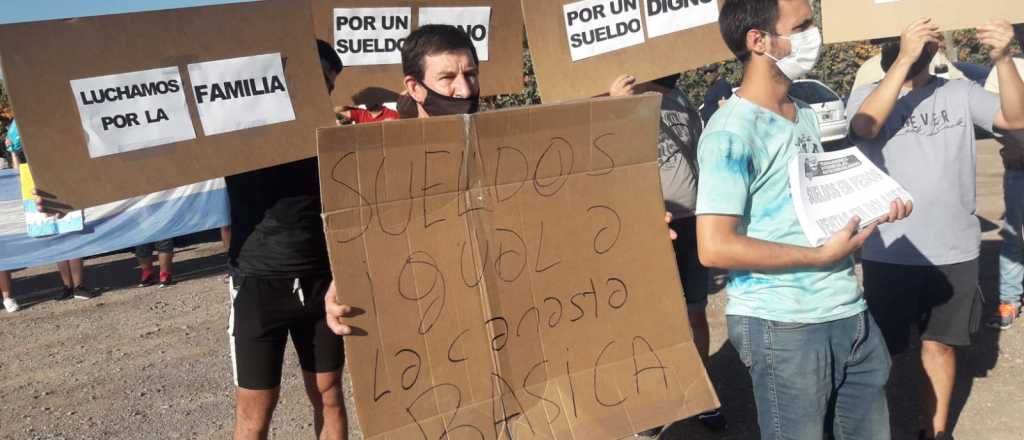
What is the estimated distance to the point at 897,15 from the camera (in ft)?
10.9

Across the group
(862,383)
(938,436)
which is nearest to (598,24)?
(862,383)

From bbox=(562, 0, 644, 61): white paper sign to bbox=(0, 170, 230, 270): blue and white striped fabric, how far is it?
6.72 metres

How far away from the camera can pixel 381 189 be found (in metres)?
2.18

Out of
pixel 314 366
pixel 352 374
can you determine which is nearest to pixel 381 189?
pixel 352 374

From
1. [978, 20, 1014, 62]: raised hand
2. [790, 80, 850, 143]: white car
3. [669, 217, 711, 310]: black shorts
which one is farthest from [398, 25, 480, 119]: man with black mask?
[790, 80, 850, 143]: white car

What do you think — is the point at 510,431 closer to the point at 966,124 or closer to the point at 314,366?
the point at 314,366

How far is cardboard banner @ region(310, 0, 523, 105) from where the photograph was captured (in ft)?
11.8

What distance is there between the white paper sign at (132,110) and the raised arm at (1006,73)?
114 inches

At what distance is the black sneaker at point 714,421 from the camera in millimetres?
4250

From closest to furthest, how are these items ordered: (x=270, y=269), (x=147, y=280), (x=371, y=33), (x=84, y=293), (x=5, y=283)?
(x=270, y=269)
(x=371, y=33)
(x=5, y=283)
(x=84, y=293)
(x=147, y=280)

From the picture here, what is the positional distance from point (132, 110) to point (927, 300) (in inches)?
130

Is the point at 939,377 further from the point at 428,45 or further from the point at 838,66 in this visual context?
the point at 838,66

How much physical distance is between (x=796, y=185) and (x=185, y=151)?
1761 mm

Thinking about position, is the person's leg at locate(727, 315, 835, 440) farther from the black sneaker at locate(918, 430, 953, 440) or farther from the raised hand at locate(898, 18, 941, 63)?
the black sneaker at locate(918, 430, 953, 440)
